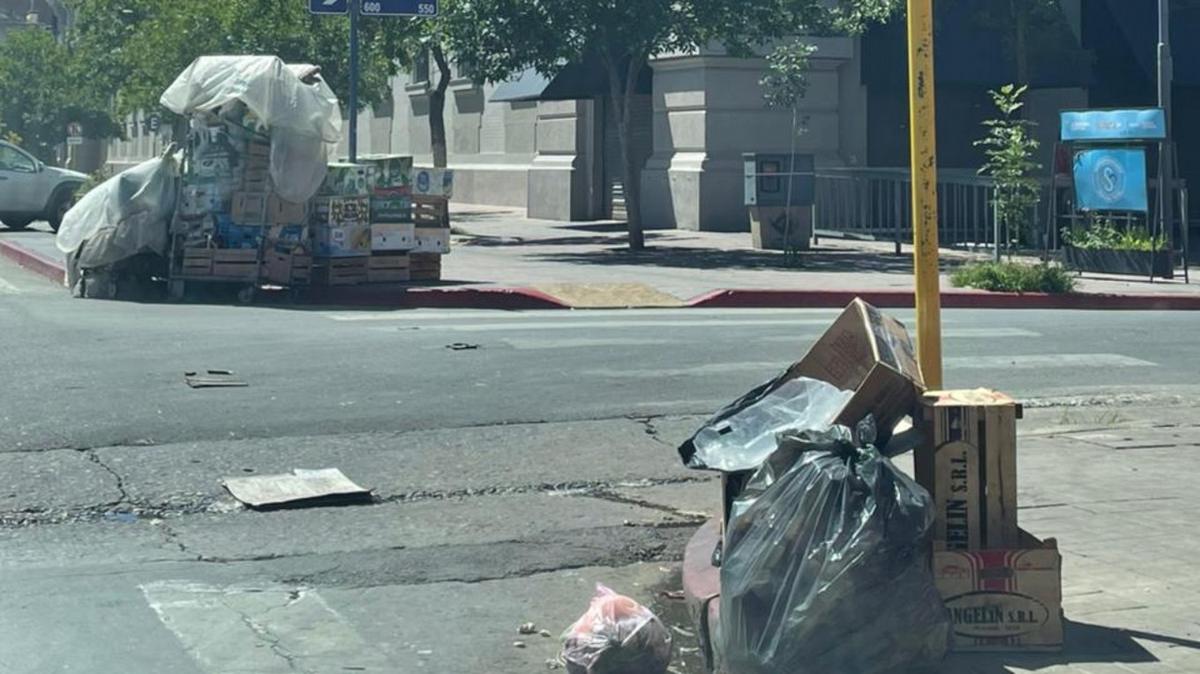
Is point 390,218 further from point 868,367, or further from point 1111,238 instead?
point 868,367

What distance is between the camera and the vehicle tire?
97.3 feet

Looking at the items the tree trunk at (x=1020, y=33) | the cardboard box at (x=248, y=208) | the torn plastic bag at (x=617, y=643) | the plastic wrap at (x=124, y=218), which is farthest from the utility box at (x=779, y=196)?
the torn plastic bag at (x=617, y=643)

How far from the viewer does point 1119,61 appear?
28109mm

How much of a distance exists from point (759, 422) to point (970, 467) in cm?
77

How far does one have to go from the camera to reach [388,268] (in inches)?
674

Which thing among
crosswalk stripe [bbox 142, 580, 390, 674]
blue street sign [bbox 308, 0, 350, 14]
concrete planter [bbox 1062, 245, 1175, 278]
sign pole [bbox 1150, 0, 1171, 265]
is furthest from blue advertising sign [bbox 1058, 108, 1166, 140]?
crosswalk stripe [bbox 142, 580, 390, 674]

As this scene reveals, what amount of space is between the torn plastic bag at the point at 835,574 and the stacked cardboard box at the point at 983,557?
12.9 inches

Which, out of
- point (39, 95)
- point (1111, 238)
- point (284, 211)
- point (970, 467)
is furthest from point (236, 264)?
point (39, 95)

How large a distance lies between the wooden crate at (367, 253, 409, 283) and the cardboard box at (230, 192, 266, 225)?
1316 mm

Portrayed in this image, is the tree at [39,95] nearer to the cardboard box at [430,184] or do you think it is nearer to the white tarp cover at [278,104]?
the cardboard box at [430,184]

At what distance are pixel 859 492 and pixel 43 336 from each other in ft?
29.7

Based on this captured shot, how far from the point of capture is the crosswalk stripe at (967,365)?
1148 centimetres

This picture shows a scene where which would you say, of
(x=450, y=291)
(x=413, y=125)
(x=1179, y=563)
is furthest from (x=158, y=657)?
(x=413, y=125)

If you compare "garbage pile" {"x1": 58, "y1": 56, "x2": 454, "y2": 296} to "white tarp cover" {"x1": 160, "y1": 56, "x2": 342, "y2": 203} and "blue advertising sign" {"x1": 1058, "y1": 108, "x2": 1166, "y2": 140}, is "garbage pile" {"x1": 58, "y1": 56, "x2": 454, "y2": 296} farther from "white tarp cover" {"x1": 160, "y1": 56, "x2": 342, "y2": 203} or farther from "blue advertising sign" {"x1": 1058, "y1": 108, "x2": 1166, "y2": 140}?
"blue advertising sign" {"x1": 1058, "y1": 108, "x2": 1166, "y2": 140}
